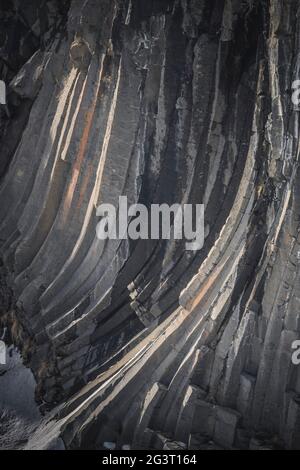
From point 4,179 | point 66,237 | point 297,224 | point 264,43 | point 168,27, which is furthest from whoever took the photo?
point 4,179

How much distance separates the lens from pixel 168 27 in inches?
526

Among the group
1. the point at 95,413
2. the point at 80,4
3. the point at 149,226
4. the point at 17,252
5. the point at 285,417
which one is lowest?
the point at 95,413

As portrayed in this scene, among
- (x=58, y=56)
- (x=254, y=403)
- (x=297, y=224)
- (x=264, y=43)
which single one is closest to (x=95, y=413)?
(x=254, y=403)

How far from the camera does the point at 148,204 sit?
13891 mm

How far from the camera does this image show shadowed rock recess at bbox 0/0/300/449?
1034 cm

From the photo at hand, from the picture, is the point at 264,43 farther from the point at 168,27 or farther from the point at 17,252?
the point at 17,252

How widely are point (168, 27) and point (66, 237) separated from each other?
6.70 meters

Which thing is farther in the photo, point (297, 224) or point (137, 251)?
point (137, 251)

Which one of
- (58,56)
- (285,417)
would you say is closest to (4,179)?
(58,56)

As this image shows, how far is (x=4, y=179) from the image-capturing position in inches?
711

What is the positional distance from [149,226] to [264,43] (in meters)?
5.48

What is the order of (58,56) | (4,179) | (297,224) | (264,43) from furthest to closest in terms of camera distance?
1. (4,179)
2. (58,56)
3. (264,43)
4. (297,224)

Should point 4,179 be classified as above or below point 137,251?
above

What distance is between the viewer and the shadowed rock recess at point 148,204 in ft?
33.9
